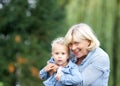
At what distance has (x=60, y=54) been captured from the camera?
197 inches

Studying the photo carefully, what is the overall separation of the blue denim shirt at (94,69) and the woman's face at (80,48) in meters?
0.05

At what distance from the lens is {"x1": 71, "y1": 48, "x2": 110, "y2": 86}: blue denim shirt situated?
4820 millimetres

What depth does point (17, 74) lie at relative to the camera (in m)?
17.9

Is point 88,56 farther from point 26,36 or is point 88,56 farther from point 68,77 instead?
point 26,36

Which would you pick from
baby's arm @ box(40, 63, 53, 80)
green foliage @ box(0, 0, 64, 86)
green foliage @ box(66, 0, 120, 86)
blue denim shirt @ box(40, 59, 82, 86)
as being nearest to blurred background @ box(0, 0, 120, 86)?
green foliage @ box(0, 0, 64, 86)

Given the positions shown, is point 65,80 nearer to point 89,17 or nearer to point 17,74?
point 89,17

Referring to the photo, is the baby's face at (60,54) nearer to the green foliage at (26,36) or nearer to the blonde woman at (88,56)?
the blonde woman at (88,56)

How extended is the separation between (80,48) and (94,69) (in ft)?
0.66

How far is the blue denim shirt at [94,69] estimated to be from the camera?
15.8ft

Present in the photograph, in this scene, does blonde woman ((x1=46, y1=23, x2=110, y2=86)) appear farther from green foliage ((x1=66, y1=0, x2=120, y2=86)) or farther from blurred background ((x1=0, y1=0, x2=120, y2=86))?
blurred background ((x1=0, y1=0, x2=120, y2=86))

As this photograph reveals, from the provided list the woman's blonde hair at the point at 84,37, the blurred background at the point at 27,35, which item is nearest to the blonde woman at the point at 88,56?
the woman's blonde hair at the point at 84,37

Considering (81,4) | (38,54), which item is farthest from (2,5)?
(81,4)

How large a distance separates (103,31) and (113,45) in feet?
1.34

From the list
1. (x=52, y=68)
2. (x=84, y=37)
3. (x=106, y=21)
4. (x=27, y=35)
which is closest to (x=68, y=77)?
(x=52, y=68)
